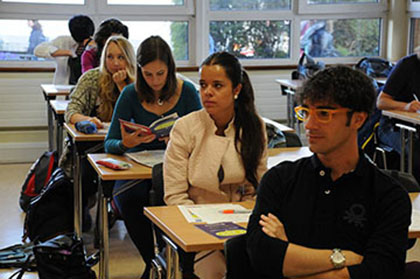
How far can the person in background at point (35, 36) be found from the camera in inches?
277

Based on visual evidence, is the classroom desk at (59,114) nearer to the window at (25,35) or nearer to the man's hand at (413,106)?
the window at (25,35)

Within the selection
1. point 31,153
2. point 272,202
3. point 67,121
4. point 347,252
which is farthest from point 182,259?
point 31,153

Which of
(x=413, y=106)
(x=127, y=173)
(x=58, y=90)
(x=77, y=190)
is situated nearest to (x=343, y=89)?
(x=127, y=173)

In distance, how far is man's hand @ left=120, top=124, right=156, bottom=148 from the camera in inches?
136

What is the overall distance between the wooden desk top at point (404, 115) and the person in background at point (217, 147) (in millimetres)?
1828

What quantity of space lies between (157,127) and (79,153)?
746 millimetres

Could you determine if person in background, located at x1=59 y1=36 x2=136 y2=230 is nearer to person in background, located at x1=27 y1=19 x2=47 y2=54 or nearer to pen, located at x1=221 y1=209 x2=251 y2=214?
pen, located at x1=221 y1=209 x2=251 y2=214

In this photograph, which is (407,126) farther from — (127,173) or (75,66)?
(75,66)

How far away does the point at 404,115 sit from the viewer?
4.56 m

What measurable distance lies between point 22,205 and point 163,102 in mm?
1877

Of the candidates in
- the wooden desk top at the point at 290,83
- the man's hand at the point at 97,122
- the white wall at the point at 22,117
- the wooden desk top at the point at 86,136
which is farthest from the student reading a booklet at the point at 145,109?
the white wall at the point at 22,117

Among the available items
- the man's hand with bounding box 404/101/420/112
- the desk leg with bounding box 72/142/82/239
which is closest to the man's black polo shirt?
the desk leg with bounding box 72/142/82/239

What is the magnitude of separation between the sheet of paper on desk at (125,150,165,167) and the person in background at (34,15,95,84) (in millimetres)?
2725

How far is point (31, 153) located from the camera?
23.3 ft
